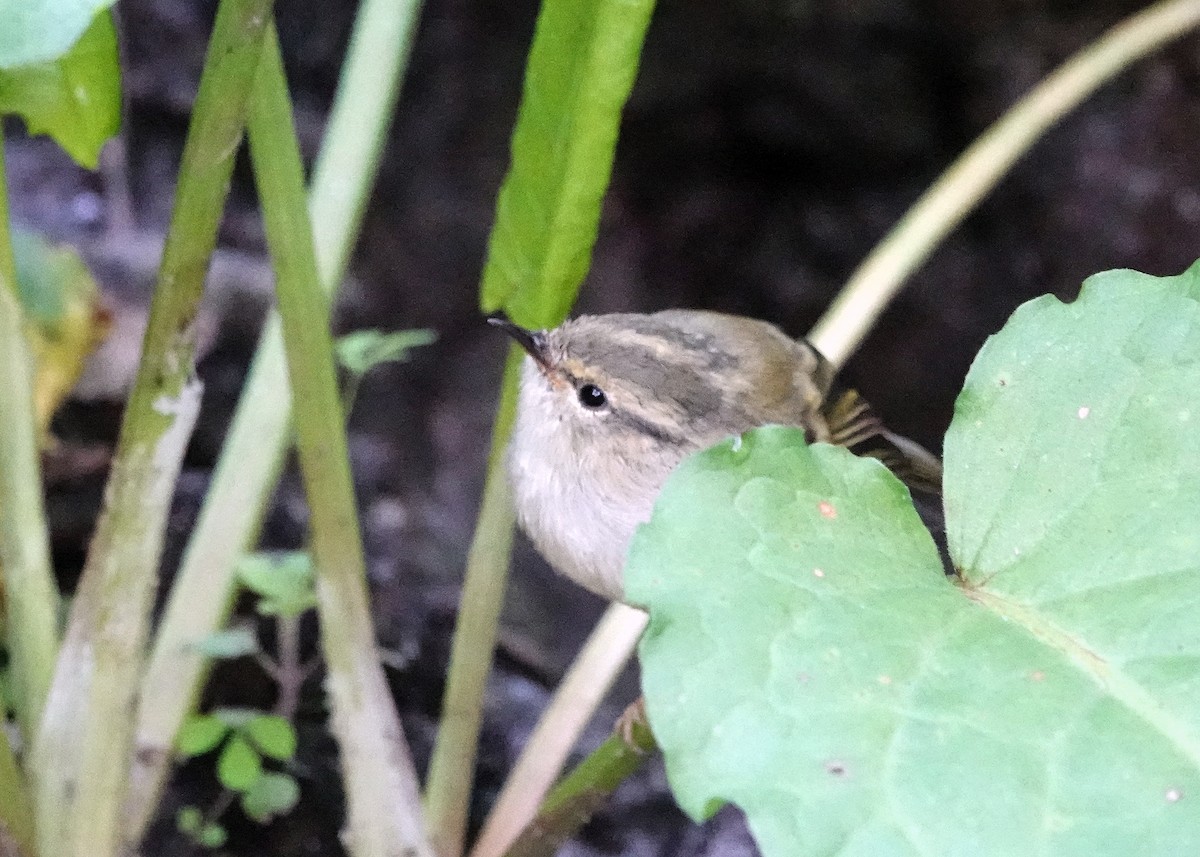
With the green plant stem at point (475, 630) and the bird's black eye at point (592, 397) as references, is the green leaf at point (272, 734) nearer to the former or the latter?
the green plant stem at point (475, 630)

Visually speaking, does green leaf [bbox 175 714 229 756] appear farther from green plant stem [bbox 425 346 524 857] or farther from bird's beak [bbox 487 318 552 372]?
bird's beak [bbox 487 318 552 372]

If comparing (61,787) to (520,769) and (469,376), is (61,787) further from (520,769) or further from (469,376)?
(469,376)

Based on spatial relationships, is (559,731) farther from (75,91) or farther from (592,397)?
(75,91)

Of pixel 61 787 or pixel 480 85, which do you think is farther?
pixel 480 85

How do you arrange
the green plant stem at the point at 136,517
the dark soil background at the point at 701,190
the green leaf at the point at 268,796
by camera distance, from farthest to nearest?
the dark soil background at the point at 701,190
the green leaf at the point at 268,796
the green plant stem at the point at 136,517

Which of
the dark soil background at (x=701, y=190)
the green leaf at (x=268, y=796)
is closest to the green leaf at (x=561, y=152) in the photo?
the green leaf at (x=268, y=796)

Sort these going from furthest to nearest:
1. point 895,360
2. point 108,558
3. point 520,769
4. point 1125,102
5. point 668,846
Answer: point 895,360, point 1125,102, point 668,846, point 520,769, point 108,558

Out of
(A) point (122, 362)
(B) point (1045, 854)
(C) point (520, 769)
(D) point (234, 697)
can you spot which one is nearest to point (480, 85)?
(A) point (122, 362)

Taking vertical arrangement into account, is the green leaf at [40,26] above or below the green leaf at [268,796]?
above
